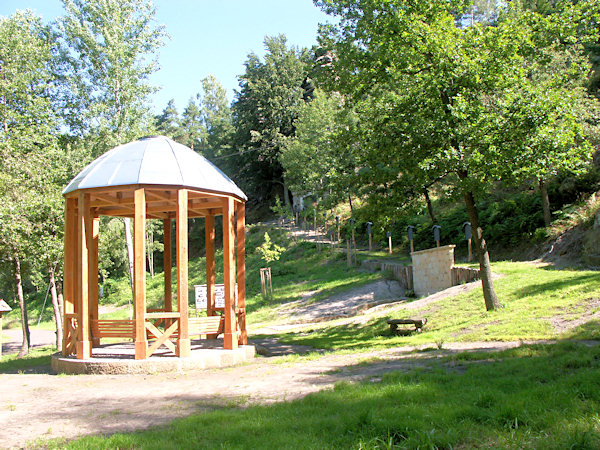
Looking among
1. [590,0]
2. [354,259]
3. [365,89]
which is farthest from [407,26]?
[354,259]

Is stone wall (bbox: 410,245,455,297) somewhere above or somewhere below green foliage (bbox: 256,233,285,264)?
below

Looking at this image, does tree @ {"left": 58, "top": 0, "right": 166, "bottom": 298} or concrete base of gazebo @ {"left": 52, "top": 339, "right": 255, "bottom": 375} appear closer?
concrete base of gazebo @ {"left": 52, "top": 339, "right": 255, "bottom": 375}

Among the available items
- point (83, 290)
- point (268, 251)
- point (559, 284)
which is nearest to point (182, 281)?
point (83, 290)

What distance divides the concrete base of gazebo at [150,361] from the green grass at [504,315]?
3.01 meters

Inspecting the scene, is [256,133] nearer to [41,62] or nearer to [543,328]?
[41,62]

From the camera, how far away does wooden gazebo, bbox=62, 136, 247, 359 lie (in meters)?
11.0

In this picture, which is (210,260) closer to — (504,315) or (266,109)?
(504,315)

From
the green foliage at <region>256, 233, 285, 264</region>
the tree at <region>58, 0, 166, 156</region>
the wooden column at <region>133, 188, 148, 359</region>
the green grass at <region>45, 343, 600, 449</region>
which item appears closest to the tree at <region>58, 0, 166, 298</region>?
the tree at <region>58, 0, 166, 156</region>

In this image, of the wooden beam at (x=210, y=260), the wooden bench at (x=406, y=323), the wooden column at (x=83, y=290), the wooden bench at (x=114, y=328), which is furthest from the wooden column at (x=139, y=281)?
the wooden bench at (x=406, y=323)

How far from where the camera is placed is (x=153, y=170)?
11367 mm

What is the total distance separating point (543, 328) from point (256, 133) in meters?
44.0

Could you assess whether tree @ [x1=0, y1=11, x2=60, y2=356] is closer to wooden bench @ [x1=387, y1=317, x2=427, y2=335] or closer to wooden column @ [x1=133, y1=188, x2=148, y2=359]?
wooden column @ [x1=133, y1=188, x2=148, y2=359]

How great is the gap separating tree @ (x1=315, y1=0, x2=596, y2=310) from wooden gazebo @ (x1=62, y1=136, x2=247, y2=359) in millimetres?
4381

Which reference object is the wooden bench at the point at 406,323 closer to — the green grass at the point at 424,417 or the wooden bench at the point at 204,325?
the wooden bench at the point at 204,325
